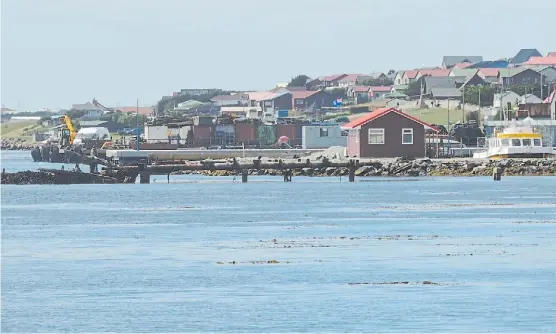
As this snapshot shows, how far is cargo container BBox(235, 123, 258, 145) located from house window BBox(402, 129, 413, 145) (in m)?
40.7

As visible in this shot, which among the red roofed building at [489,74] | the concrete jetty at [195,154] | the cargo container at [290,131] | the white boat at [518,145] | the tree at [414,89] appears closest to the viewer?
the white boat at [518,145]

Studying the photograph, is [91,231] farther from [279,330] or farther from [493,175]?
[493,175]

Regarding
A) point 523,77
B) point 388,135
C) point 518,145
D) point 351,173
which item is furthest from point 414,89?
point 351,173

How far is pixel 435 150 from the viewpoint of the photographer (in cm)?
9188

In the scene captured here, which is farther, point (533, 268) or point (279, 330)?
point (533, 268)

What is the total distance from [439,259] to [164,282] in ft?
23.1

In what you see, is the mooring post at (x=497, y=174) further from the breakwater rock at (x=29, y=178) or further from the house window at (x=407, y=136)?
the breakwater rock at (x=29, y=178)

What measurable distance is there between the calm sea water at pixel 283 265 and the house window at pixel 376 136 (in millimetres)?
25181

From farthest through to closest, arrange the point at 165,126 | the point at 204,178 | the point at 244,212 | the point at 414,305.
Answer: the point at 165,126 < the point at 204,178 < the point at 244,212 < the point at 414,305

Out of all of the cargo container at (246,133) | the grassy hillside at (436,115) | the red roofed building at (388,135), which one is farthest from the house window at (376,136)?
the grassy hillside at (436,115)

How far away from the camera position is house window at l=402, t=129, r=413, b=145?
85812mm

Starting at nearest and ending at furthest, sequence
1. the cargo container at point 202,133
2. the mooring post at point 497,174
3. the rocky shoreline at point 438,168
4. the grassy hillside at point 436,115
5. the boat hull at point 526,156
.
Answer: the mooring post at point 497,174 → the rocky shoreline at point 438,168 → the boat hull at point 526,156 → the cargo container at point 202,133 → the grassy hillside at point 436,115

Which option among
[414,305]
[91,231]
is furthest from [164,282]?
[91,231]

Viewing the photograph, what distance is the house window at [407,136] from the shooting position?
85.8 meters
